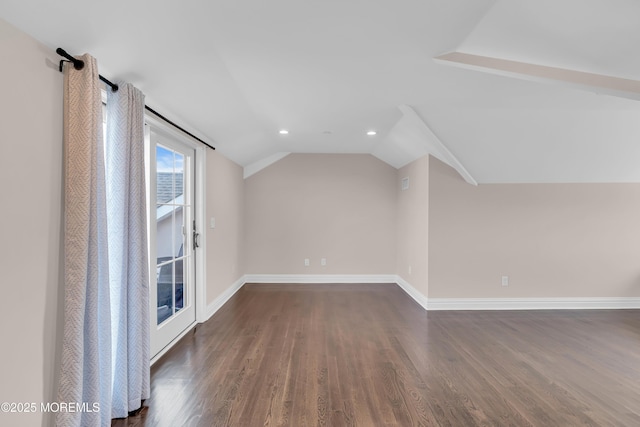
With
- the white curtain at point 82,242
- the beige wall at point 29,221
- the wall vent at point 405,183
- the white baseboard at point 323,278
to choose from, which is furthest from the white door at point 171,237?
the wall vent at point 405,183

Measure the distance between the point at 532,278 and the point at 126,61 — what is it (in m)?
5.11

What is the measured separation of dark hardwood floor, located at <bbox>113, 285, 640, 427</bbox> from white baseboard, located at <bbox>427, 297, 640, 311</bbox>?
15cm

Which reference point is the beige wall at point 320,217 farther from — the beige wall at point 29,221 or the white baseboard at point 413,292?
the beige wall at point 29,221

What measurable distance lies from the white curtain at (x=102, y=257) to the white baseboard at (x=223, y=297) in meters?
1.80

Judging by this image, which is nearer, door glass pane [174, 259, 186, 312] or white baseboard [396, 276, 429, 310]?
door glass pane [174, 259, 186, 312]

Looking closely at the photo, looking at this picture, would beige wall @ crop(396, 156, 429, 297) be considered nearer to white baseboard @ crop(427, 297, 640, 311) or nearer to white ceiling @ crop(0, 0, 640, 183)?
white baseboard @ crop(427, 297, 640, 311)

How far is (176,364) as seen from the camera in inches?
107

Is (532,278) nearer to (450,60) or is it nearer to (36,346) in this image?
(450,60)

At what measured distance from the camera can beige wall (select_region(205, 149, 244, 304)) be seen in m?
4.00

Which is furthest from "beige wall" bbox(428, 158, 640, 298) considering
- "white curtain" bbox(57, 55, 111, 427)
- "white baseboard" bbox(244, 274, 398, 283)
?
"white curtain" bbox(57, 55, 111, 427)

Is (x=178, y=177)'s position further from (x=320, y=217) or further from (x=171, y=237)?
(x=320, y=217)

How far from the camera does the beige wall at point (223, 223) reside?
400cm

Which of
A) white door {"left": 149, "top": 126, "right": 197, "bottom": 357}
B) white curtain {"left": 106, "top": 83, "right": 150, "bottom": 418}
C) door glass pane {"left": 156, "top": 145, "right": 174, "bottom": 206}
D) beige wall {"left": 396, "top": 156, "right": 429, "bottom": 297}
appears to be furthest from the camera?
beige wall {"left": 396, "top": 156, "right": 429, "bottom": 297}

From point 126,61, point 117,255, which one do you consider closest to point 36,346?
point 117,255
